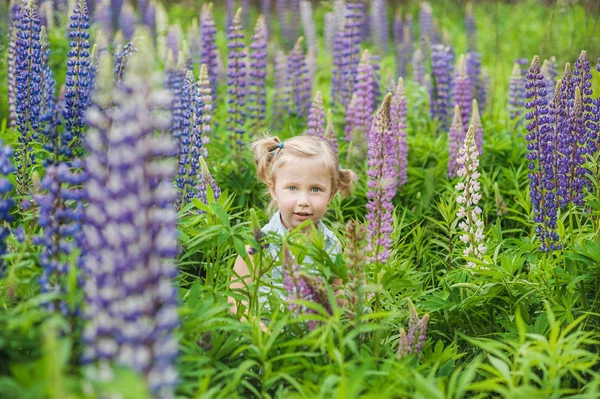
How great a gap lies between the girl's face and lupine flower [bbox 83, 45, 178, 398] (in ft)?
6.80

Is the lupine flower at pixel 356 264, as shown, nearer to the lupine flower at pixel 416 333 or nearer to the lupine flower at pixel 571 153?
the lupine flower at pixel 416 333

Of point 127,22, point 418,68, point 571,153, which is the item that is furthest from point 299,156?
point 127,22

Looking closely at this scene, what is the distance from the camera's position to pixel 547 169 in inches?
185

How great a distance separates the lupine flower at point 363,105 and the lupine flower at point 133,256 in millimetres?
4211

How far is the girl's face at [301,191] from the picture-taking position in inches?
170

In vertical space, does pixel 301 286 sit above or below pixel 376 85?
below

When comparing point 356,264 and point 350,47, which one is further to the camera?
A: point 350,47

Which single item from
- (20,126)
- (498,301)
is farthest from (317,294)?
(20,126)

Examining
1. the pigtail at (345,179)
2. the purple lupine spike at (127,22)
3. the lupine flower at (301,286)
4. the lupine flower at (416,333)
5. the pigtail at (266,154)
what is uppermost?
the purple lupine spike at (127,22)

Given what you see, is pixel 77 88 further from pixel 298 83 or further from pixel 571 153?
pixel 298 83

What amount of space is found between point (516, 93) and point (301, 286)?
16.3 ft

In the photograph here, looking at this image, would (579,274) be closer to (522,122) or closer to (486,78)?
(522,122)

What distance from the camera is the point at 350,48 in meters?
7.41

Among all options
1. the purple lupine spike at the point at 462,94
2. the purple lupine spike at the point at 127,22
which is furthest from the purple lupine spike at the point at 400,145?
the purple lupine spike at the point at 127,22
